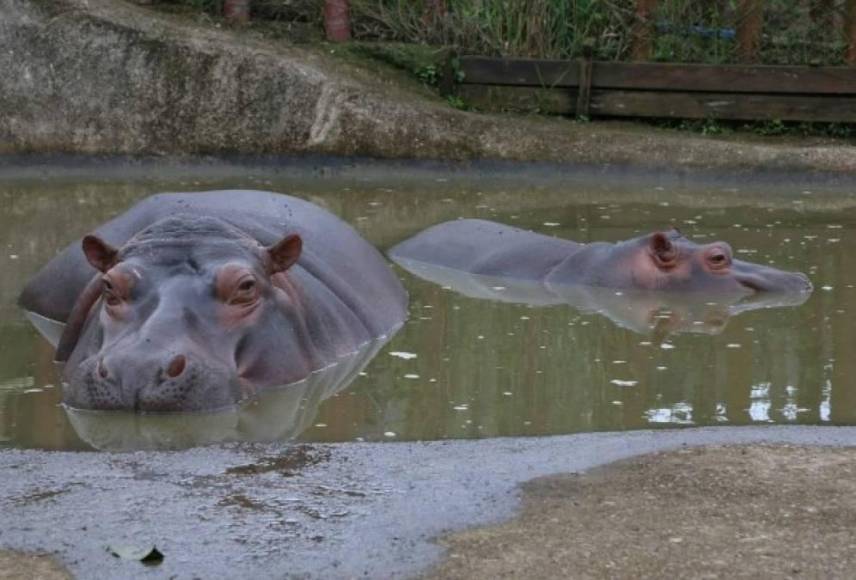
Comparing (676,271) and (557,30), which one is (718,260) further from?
(557,30)

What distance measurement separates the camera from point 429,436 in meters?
5.48

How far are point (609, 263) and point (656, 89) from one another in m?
4.97

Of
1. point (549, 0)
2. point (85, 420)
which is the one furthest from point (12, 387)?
point (549, 0)

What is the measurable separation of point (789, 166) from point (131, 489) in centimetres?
864

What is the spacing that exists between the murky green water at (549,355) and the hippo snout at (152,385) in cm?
9

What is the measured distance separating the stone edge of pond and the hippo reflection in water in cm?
356

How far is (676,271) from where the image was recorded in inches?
338

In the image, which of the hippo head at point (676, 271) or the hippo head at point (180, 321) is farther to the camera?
the hippo head at point (676, 271)

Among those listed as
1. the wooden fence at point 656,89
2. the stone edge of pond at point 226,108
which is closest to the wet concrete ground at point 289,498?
the stone edge of pond at point 226,108

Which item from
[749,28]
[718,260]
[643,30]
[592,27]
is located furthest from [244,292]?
[749,28]

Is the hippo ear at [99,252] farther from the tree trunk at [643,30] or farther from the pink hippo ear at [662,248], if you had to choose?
the tree trunk at [643,30]

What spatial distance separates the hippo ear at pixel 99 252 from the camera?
6153mm

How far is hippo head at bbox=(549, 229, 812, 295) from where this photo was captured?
841cm

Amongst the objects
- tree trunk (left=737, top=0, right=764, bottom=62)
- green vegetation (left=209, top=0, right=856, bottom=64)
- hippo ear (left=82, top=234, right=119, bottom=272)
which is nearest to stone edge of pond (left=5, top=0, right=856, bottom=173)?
green vegetation (left=209, top=0, right=856, bottom=64)
